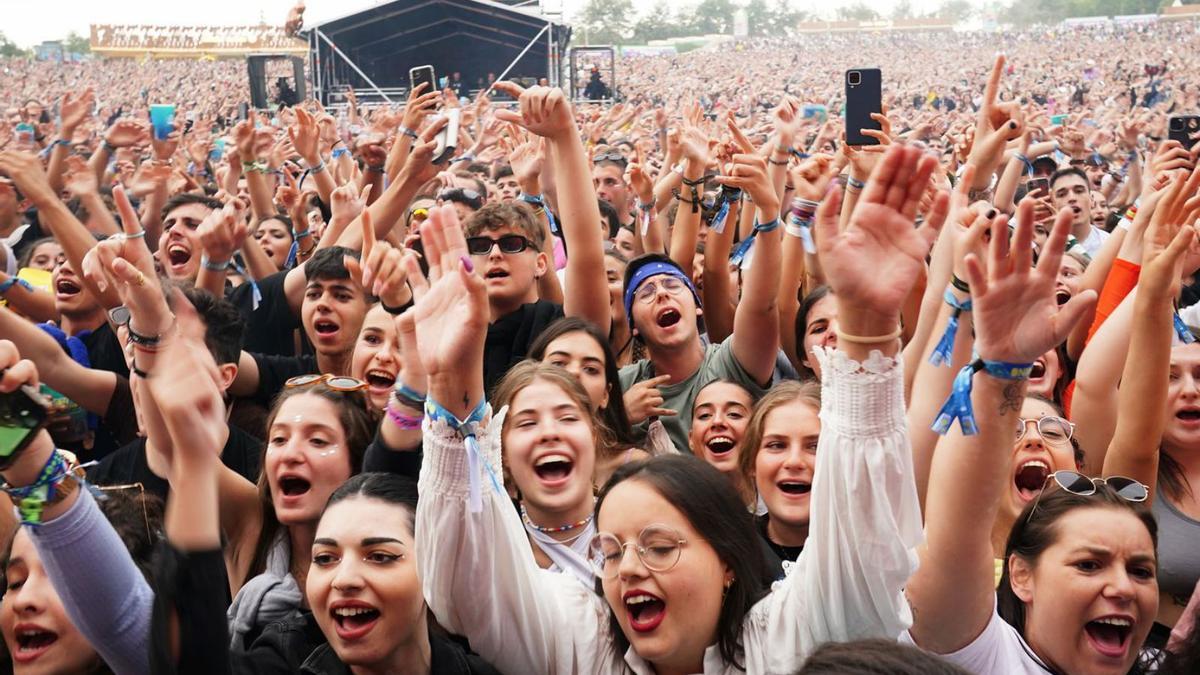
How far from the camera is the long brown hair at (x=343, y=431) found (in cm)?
294

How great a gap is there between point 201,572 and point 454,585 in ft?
1.71

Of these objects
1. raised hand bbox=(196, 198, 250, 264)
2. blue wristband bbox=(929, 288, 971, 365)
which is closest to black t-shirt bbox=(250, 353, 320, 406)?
raised hand bbox=(196, 198, 250, 264)

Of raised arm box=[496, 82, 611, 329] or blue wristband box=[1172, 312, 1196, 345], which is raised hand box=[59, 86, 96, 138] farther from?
blue wristband box=[1172, 312, 1196, 345]

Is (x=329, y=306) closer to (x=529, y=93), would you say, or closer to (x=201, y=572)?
Answer: (x=529, y=93)

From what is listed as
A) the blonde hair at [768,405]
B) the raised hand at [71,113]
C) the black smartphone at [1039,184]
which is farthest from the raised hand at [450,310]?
the black smartphone at [1039,184]

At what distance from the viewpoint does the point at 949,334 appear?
95.7 inches

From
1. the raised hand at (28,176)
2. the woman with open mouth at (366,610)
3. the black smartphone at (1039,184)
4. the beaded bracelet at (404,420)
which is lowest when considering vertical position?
the woman with open mouth at (366,610)

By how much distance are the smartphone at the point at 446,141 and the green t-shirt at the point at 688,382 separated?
3.43 ft

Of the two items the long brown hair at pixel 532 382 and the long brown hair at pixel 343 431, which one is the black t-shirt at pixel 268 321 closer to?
the long brown hair at pixel 343 431

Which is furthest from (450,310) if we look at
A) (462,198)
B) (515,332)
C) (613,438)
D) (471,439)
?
(462,198)

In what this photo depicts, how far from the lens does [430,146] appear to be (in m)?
4.19

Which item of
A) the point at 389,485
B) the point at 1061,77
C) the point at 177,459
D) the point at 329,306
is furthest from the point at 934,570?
the point at 1061,77

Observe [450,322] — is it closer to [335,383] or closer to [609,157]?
[335,383]

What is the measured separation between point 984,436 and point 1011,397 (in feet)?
0.26
